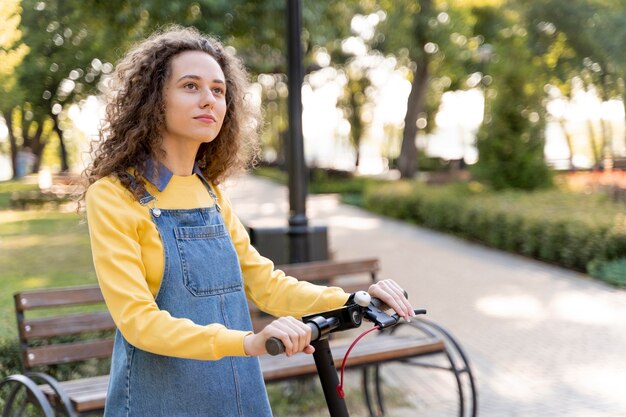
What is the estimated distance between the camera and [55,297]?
11.7 ft

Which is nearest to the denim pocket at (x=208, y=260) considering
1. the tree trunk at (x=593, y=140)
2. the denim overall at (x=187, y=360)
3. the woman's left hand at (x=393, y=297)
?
the denim overall at (x=187, y=360)

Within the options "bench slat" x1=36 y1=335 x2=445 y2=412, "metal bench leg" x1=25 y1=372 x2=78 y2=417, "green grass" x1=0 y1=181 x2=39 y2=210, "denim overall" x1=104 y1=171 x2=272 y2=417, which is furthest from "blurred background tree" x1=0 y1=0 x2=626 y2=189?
"denim overall" x1=104 y1=171 x2=272 y2=417

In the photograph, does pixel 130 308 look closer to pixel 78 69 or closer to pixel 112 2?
pixel 78 69

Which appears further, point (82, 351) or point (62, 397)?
point (82, 351)

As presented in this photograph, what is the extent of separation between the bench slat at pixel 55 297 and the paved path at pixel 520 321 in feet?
5.29

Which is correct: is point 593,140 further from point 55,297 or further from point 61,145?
point 55,297

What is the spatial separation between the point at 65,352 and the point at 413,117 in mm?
18761

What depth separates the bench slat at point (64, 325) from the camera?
3.46m

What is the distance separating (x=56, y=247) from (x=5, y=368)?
3689 mm

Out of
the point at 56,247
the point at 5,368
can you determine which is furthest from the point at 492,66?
the point at 5,368

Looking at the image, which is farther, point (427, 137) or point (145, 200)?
point (427, 137)

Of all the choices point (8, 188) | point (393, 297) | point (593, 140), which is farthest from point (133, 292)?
point (593, 140)

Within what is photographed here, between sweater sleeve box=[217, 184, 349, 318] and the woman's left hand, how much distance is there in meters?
0.15

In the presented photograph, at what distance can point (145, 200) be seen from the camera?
5.74ft
